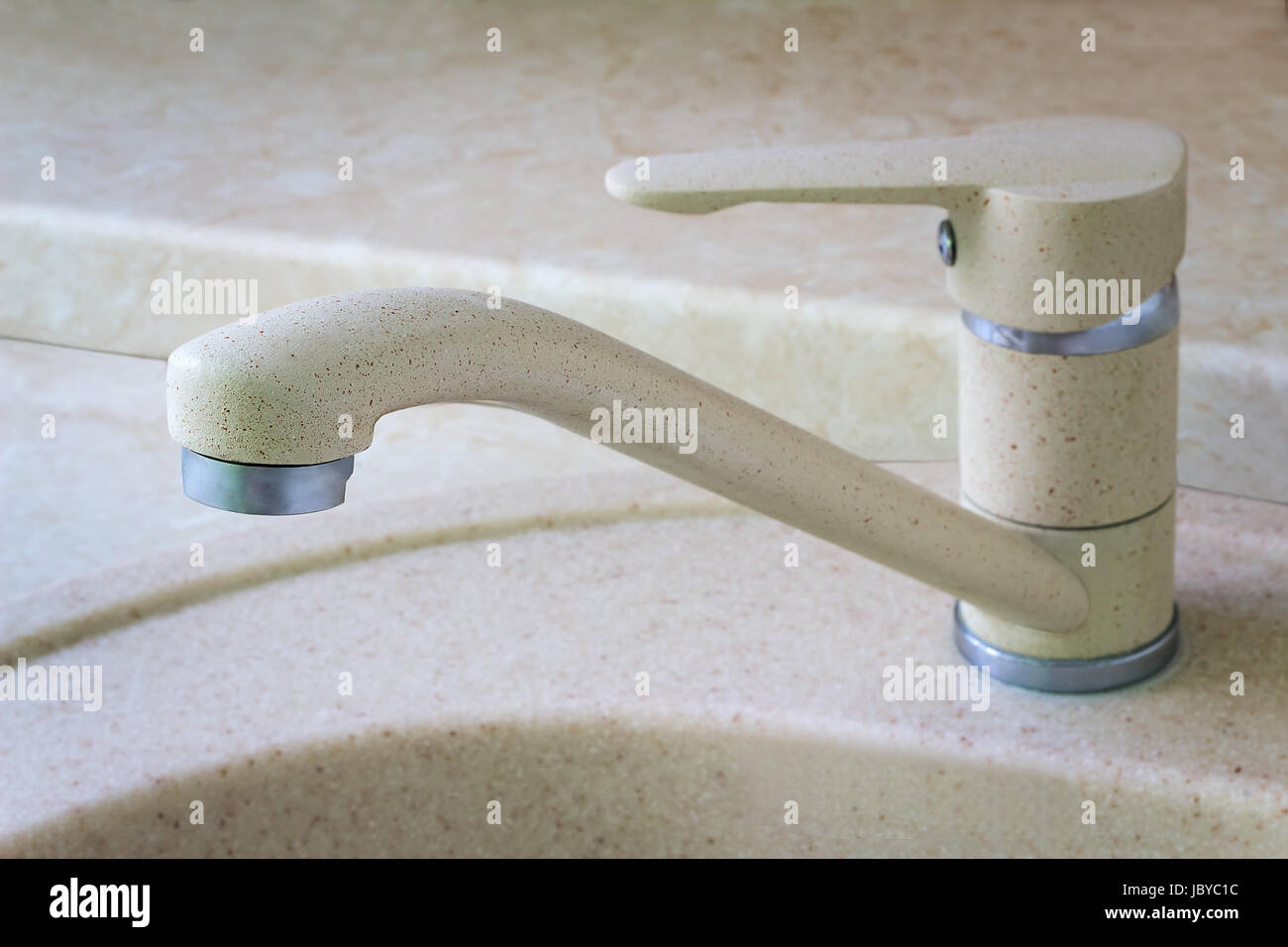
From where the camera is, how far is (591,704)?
2.26 feet

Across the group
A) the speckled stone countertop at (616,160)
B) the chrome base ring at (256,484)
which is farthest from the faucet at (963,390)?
the speckled stone countertop at (616,160)

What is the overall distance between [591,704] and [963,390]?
0.69 ft

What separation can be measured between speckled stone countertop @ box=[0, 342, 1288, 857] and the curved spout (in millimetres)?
78

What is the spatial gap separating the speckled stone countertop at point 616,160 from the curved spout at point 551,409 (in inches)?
10.9

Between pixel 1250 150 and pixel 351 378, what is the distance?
866 millimetres

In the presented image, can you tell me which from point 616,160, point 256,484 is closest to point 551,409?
point 256,484

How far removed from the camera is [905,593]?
74 centimetres

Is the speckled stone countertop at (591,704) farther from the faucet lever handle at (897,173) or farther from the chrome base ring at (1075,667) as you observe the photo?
the faucet lever handle at (897,173)

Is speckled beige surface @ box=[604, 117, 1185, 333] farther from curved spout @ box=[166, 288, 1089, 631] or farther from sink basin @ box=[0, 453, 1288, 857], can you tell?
sink basin @ box=[0, 453, 1288, 857]

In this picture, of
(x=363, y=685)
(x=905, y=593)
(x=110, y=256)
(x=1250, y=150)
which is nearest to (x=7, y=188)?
(x=110, y=256)

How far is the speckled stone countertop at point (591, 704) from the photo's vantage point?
64cm

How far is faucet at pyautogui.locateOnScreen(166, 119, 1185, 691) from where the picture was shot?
17.4 inches

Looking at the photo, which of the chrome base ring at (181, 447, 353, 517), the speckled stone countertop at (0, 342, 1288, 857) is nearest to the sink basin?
the speckled stone countertop at (0, 342, 1288, 857)

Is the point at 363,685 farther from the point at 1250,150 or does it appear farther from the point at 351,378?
the point at 1250,150
